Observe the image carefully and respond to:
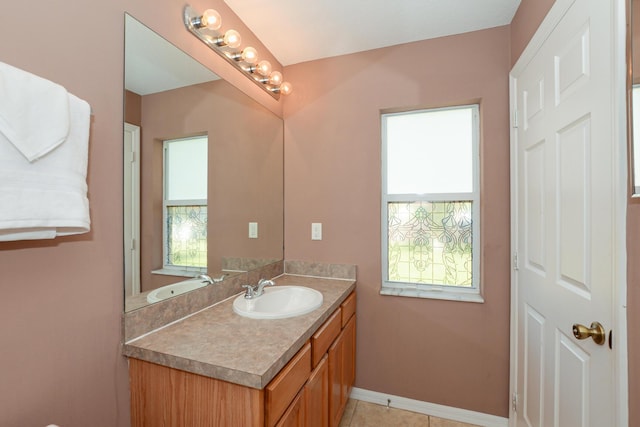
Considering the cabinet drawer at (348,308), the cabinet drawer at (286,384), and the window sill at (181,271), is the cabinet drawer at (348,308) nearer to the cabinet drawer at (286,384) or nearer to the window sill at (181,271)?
the cabinet drawer at (286,384)

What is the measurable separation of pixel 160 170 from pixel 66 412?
88cm

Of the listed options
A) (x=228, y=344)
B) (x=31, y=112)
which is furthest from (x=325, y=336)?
(x=31, y=112)

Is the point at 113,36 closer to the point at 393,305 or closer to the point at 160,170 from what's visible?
the point at 160,170

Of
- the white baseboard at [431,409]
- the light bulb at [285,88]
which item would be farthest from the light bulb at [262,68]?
the white baseboard at [431,409]

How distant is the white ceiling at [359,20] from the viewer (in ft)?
5.03

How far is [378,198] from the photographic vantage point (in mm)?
1913

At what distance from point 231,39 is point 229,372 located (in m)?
1.53

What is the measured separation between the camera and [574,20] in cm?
103

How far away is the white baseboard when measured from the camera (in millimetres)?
1726

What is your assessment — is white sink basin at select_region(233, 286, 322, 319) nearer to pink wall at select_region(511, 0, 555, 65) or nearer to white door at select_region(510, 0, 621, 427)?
white door at select_region(510, 0, 621, 427)

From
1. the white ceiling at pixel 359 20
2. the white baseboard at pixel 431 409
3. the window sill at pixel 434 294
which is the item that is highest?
the white ceiling at pixel 359 20

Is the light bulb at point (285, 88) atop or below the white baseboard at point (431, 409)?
atop

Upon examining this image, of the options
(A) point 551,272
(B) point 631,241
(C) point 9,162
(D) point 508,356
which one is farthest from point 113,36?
(D) point 508,356

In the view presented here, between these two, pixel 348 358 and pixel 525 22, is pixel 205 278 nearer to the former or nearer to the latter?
pixel 348 358
